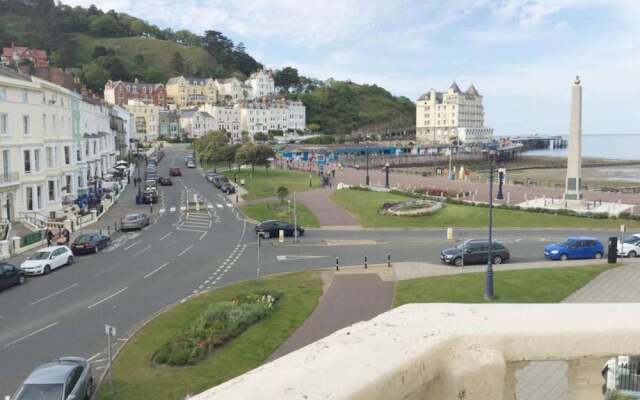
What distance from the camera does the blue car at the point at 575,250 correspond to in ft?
99.2

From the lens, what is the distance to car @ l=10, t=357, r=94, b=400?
43.1 feet

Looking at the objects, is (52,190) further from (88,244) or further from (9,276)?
(9,276)

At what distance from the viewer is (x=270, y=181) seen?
7131cm

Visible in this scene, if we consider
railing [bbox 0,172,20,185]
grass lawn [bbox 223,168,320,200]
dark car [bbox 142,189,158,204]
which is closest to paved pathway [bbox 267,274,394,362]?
railing [bbox 0,172,20,185]

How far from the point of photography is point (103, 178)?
67.1m

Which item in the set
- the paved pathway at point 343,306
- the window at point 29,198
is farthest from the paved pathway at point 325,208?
the window at point 29,198

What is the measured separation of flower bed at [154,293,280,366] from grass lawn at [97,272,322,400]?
0.26m

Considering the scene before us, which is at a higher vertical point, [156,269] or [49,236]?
[49,236]

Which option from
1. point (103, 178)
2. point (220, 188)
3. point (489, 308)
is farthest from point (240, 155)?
point (489, 308)

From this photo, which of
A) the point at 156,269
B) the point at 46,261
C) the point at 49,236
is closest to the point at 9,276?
the point at 46,261

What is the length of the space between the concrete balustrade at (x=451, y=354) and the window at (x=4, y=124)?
4103 cm

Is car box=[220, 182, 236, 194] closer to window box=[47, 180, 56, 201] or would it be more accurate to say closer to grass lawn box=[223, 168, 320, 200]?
grass lawn box=[223, 168, 320, 200]

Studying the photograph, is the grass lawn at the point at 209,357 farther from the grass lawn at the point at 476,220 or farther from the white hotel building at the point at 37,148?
the white hotel building at the point at 37,148

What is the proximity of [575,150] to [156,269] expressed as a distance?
32.8 meters
